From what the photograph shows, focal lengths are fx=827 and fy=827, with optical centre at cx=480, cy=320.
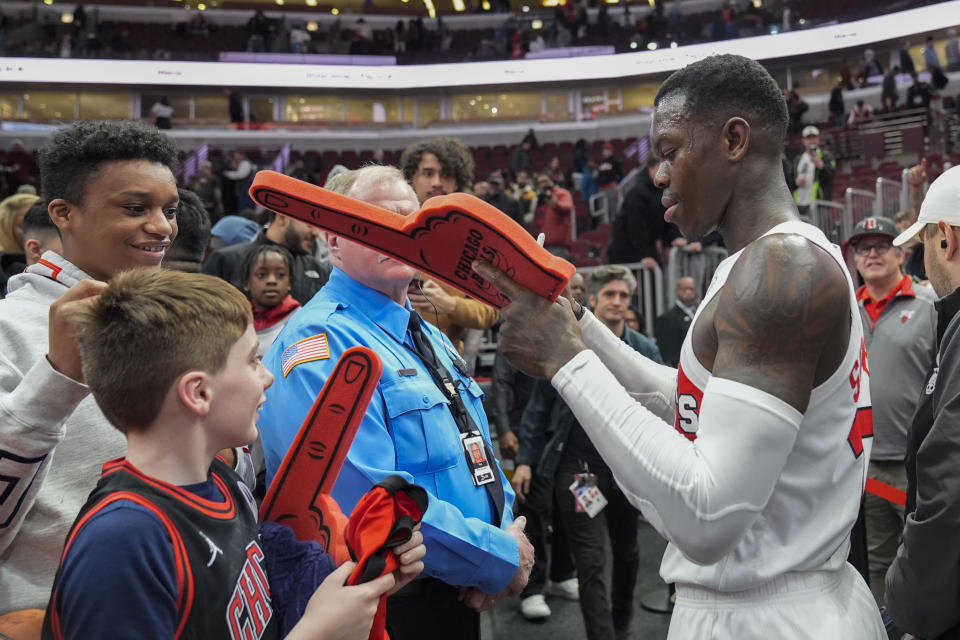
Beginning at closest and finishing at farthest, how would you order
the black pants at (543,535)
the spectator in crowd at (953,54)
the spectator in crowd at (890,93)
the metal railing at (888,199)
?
the black pants at (543,535) → the metal railing at (888,199) → the spectator in crowd at (890,93) → the spectator in crowd at (953,54)

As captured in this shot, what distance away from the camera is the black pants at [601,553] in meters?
3.87

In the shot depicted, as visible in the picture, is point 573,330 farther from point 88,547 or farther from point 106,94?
point 106,94

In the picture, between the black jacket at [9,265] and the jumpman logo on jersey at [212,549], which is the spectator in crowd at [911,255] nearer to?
the black jacket at [9,265]

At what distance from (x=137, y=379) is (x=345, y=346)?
2.56 feet

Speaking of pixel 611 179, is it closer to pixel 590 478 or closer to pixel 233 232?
pixel 233 232

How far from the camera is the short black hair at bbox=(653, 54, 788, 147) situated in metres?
1.61

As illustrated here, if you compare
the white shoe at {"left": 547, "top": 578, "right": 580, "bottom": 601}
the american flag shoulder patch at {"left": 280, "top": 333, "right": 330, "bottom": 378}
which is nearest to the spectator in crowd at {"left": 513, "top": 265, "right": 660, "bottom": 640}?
the white shoe at {"left": 547, "top": 578, "right": 580, "bottom": 601}

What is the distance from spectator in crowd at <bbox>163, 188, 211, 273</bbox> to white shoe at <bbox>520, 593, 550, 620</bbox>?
2.53m

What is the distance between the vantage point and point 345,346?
6.73 ft

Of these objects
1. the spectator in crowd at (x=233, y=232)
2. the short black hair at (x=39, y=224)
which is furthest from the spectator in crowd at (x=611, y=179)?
the short black hair at (x=39, y=224)

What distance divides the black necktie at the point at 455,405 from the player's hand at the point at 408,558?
0.73m

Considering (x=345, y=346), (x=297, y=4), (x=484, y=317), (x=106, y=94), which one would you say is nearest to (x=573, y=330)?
(x=345, y=346)

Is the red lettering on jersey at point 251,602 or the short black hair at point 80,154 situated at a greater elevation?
the short black hair at point 80,154

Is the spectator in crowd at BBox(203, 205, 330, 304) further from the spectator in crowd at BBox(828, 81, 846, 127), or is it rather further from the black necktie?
the spectator in crowd at BBox(828, 81, 846, 127)
